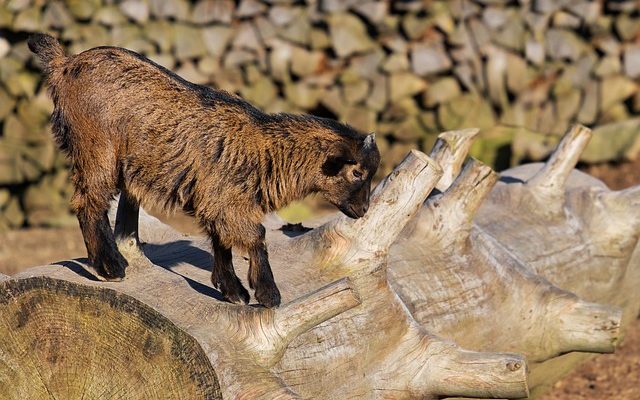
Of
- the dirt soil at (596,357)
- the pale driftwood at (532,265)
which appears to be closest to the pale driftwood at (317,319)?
the pale driftwood at (532,265)

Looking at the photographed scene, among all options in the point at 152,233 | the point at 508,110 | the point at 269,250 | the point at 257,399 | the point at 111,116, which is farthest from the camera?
the point at 508,110

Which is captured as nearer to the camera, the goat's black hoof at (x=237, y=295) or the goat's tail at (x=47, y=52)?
the goat's black hoof at (x=237, y=295)

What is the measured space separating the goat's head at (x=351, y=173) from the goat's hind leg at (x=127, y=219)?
81 cm

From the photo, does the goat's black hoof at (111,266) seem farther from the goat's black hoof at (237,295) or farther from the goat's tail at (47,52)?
the goat's tail at (47,52)

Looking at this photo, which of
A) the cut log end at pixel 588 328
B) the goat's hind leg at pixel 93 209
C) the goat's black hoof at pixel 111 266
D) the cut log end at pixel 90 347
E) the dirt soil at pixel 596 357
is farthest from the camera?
the dirt soil at pixel 596 357

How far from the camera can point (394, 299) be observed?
4430 mm

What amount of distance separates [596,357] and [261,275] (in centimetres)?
336

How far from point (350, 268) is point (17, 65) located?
21.5ft

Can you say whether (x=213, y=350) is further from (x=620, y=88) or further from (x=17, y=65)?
(x=620, y=88)

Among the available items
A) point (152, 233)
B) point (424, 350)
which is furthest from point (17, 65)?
point (424, 350)

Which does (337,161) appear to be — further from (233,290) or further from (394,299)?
(233,290)

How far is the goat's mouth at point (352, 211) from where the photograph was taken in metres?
4.58

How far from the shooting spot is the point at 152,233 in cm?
514

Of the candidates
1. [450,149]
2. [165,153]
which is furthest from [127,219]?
[450,149]
